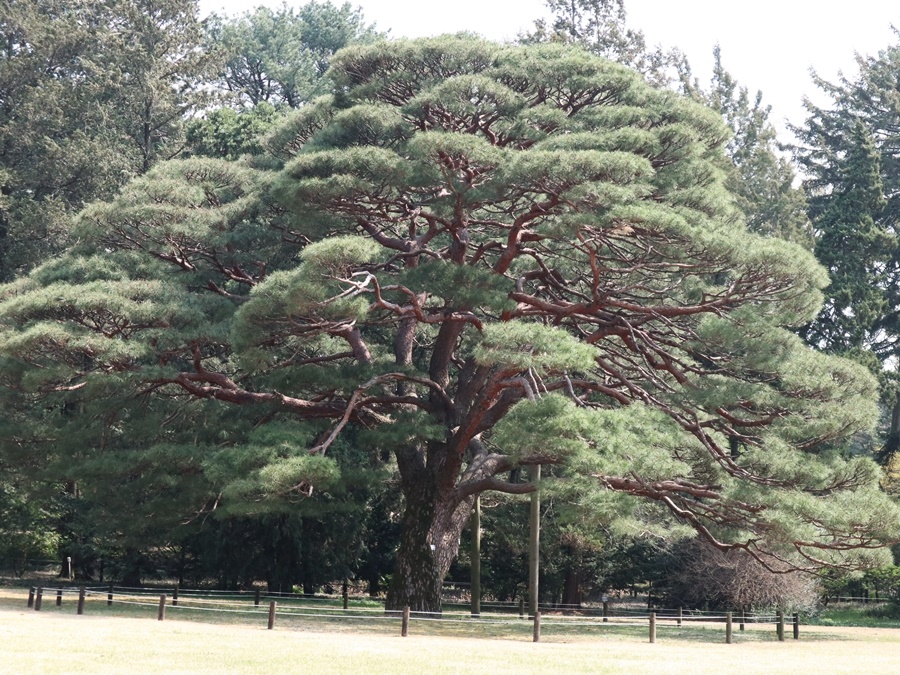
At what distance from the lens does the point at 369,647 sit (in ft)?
50.4

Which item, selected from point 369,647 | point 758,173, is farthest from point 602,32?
point 369,647

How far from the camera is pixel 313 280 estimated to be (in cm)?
1758

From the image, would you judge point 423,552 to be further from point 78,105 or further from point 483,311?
point 78,105

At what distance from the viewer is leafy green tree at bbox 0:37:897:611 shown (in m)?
17.1

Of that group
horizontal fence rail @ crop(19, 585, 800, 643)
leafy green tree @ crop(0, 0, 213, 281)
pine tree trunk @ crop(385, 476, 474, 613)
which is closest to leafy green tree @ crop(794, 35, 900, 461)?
horizontal fence rail @ crop(19, 585, 800, 643)

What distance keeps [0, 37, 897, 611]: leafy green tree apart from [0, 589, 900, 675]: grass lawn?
74.8 inches

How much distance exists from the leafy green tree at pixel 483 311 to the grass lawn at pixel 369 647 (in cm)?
190

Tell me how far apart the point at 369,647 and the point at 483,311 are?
7433 mm

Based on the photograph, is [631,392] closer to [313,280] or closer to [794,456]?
[794,456]

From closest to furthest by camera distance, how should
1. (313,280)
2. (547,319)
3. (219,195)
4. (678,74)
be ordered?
(313,280)
(547,319)
(219,195)
(678,74)

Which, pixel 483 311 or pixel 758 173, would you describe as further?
pixel 758 173

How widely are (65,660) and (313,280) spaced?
7323 mm

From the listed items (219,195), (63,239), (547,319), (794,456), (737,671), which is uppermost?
(63,239)

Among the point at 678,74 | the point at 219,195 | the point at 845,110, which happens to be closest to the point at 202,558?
the point at 219,195
